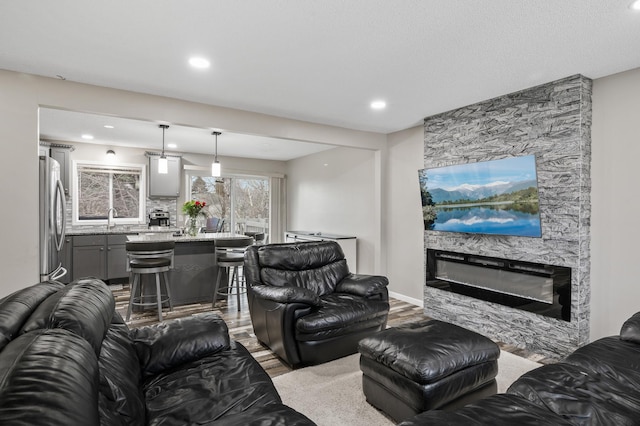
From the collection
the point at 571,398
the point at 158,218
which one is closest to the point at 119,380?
the point at 571,398

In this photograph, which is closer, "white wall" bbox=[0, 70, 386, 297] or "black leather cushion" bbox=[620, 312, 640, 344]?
"black leather cushion" bbox=[620, 312, 640, 344]

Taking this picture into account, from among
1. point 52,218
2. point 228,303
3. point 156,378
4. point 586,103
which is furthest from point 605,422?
point 52,218

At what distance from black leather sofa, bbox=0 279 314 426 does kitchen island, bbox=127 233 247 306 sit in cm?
262

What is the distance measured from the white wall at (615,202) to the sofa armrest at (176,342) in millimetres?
3307

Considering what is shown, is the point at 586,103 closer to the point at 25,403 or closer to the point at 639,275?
the point at 639,275

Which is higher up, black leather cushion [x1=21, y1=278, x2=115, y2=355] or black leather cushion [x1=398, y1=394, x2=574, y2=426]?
black leather cushion [x1=21, y1=278, x2=115, y2=355]

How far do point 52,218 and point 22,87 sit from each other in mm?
1302

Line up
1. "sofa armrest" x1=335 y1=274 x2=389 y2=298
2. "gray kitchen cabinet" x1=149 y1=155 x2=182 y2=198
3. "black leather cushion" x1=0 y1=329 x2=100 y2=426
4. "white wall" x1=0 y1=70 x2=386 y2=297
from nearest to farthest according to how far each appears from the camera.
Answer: "black leather cushion" x1=0 y1=329 x2=100 y2=426 < "white wall" x1=0 y1=70 x2=386 y2=297 < "sofa armrest" x1=335 y1=274 x2=389 y2=298 < "gray kitchen cabinet" x1=149 y1=155 x2=182 y2=198

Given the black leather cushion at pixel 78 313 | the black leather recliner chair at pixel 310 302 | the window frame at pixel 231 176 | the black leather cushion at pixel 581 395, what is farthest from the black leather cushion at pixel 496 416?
the window frame at pixel 231 176

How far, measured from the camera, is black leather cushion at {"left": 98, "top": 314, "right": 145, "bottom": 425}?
1225mm

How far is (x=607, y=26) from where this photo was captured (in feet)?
7.18

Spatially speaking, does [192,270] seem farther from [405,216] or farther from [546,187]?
[546,187]

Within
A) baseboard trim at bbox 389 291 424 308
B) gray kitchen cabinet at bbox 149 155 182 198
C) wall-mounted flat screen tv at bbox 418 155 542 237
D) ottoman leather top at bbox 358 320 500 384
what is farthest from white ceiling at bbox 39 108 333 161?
ottoman leather top at bbox 358 320 500 384

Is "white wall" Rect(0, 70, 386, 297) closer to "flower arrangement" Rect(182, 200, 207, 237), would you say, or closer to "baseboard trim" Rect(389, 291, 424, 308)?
"flower arrangement" Rect(182, 200, 207, 237)
